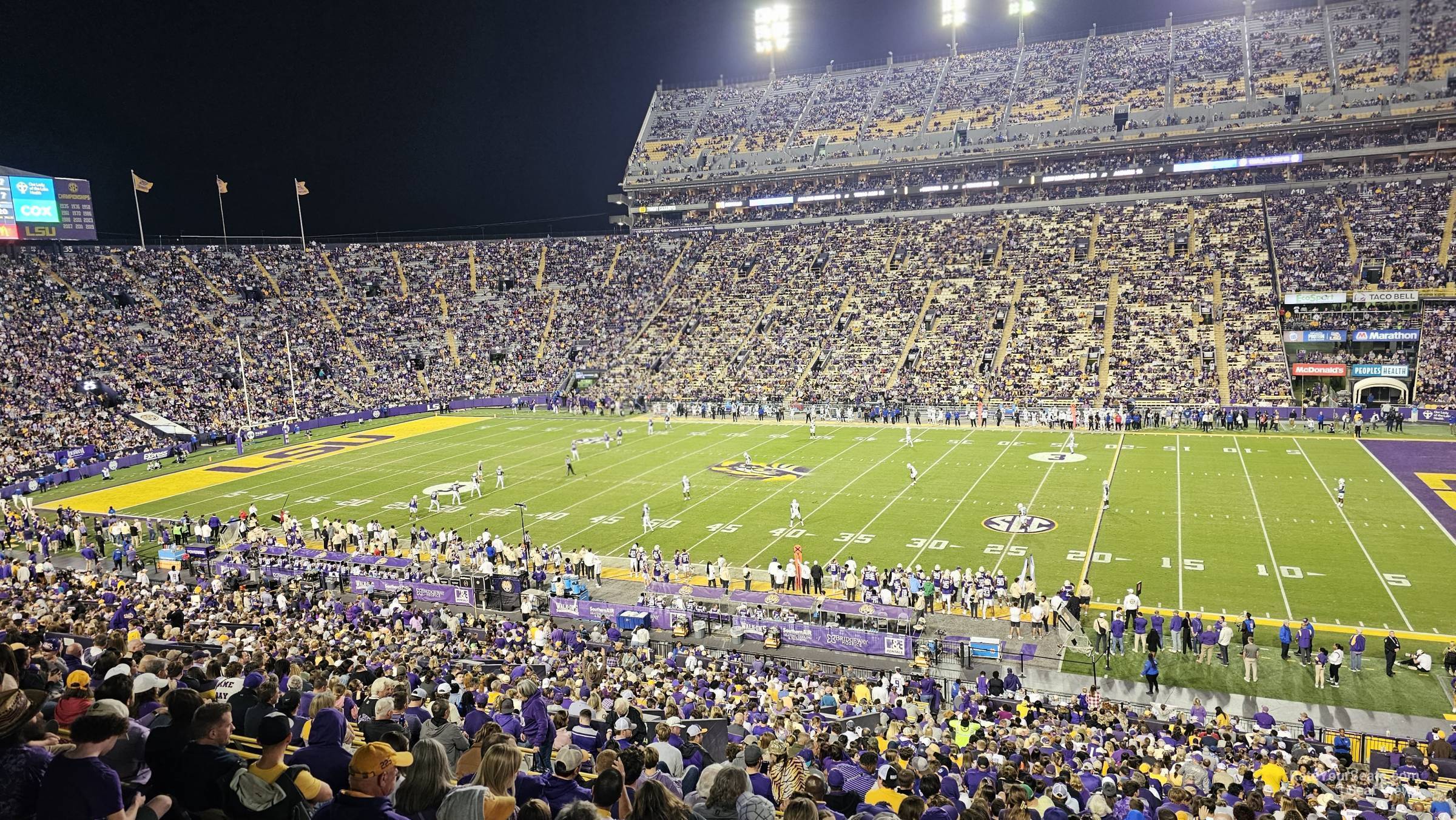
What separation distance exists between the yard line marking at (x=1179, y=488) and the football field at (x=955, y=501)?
0.10m

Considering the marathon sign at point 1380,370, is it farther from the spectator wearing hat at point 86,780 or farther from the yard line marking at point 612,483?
the spectator wearing hat at point 86,780

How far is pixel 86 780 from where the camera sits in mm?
4000

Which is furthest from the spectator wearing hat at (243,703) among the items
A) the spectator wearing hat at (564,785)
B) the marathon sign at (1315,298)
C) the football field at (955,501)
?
the marathon sign at (1315,298)

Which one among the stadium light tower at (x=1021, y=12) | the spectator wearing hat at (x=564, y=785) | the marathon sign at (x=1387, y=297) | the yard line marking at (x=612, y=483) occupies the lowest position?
the yard line marking at (x=612, y=483)

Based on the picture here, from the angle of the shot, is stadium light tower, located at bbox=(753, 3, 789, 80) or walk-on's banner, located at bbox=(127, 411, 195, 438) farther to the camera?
stadium light tower, located at bbox=(753, 3, 789, 80)

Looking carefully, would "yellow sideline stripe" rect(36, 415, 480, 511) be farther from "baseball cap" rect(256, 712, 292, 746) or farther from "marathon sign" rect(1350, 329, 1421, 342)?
"marathon sign" rect(1350, 329, 1421, 342)

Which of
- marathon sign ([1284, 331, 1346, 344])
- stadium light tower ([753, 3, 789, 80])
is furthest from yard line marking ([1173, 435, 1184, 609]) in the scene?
stadium light tower ([753, 3, 789, 80])

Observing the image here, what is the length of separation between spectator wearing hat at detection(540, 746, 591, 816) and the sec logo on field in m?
23.2

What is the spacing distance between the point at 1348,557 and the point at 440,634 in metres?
22.6

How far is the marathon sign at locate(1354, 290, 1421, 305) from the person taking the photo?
4778 centimetres

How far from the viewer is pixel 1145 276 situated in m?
57.6

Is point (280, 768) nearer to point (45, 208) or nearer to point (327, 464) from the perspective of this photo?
point (327, 464)

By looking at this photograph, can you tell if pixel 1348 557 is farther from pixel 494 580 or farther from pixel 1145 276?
pixel 1145 276

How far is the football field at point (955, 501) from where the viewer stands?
73.4 ft
